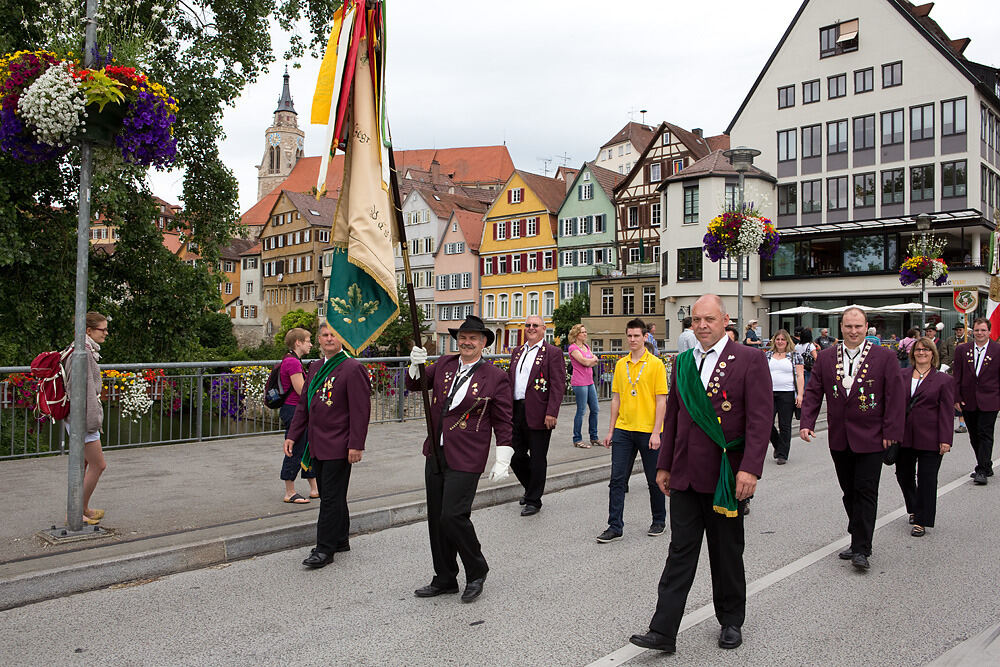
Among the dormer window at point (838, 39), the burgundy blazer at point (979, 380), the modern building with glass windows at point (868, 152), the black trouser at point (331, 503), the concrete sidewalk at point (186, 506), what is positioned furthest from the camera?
the dormer window at point (838, 39)

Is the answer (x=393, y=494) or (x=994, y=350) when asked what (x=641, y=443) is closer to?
(x=393, y=494)

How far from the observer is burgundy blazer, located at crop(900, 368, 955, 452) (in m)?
7.59

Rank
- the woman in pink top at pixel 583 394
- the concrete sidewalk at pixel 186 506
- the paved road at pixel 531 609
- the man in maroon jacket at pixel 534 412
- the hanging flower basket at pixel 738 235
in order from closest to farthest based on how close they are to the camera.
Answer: the paved road at pixel 531 609
the concrete sidewalk at pixel 186 506
the man in maroon jacket at pixel 534 412
the woman in pink top at pixel 583 394
the hanging flower basket at pixel 738 235

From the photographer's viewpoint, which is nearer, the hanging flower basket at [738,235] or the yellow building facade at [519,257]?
the hanging flower basket at [738,235]

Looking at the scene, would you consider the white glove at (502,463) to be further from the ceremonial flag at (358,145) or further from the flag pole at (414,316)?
the ceremonial flag at (358,145)

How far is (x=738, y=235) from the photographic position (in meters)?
17.5

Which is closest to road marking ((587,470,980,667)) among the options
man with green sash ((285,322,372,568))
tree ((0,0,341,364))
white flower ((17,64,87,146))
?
man with green sash ((285,322,372,568))

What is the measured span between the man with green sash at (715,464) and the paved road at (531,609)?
0.29 metres

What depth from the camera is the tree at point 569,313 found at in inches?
2142

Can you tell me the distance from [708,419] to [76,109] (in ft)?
17.0

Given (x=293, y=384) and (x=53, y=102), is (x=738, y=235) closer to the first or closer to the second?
(x=293, y=384)

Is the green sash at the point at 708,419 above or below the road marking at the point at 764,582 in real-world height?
above

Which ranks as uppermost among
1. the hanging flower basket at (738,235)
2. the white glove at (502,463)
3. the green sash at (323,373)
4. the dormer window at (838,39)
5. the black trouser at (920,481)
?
the dormer window at (838,39)

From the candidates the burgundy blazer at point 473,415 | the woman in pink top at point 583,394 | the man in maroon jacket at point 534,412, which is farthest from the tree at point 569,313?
the burgundy blazer at point 473,415
